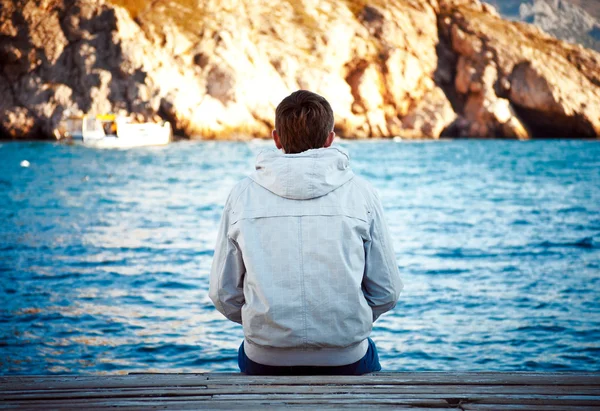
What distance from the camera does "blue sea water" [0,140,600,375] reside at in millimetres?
9703

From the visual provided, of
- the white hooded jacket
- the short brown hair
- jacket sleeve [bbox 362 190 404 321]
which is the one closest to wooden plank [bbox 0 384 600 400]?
the white hooded jacket

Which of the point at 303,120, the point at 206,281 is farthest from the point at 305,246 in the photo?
the point at 206,281

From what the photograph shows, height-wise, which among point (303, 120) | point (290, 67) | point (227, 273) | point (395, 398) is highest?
point (303, 120)

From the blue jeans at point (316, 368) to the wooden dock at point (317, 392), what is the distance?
15cm

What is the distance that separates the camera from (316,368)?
3855 mm

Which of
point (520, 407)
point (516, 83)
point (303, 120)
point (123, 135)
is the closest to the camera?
point (520, 407)

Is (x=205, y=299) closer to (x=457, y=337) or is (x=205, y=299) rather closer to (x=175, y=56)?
(x=457, y=337)

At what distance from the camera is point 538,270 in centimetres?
1540

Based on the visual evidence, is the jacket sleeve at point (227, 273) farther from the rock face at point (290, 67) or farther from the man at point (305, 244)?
the rock face at point (290, 67)

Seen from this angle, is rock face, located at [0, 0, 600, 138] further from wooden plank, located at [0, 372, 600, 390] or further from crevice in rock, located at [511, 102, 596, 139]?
wooden plank, located at [0, 372, 600, 390]

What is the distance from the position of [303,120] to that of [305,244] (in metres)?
0.65

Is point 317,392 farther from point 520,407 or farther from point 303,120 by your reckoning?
point 303,120

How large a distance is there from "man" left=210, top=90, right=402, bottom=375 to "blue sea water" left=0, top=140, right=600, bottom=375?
2.21 feet

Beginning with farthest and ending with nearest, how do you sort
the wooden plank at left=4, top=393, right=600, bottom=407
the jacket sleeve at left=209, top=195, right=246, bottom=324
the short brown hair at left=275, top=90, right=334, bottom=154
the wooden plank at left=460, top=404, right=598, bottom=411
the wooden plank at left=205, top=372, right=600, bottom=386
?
the jacket sleeve at left=209, top=195, right=246, bottom=324
the short brown hair at left=275, top=90, right=334, bottom=154
the wooden plank at left=205, top=372, right=600, bottom=386
the wooden plank at left=4, top=393, right=600, bottom=407
the wooden plank at left=460, top=404, right=598, bottom=411
